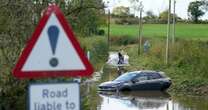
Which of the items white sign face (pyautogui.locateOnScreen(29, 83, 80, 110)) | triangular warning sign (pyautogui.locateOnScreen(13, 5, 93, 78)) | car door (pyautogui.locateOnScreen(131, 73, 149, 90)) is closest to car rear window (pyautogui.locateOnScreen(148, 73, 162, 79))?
car door (pyautogui.locateOnScreen(131, 73, 149, 90))

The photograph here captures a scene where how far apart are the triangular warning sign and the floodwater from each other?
2301cm

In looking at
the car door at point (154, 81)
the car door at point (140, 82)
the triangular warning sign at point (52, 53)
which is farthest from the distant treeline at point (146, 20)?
the triangular warning sign at point (52, 53)

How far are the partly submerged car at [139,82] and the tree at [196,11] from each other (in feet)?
250

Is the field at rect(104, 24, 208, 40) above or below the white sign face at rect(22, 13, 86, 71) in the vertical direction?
below

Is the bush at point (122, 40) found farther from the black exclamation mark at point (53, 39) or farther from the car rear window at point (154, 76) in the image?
the black exclamation mark at point (53, 39)

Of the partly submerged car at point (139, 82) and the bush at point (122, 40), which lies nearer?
the partly submerged car at point (139, 82)

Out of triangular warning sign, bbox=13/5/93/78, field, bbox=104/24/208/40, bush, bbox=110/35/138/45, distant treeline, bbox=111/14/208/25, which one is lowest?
bush, bbox=110/35/138/45

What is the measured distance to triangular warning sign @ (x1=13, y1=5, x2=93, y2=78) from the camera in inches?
253

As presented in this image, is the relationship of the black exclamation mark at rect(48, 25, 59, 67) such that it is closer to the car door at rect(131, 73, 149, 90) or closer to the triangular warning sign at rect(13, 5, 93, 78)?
the triangular warning sign at rect(13, 5, 93, 78)

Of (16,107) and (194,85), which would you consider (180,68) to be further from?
(16,107)

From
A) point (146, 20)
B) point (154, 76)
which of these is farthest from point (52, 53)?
point (146, 20)

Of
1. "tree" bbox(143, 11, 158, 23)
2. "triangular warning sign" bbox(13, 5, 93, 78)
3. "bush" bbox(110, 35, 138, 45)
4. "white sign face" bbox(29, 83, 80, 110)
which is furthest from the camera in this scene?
"tree" bbox(143, 11, 158, 23)

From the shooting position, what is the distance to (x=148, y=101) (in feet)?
113

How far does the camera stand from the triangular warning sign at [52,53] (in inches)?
253
